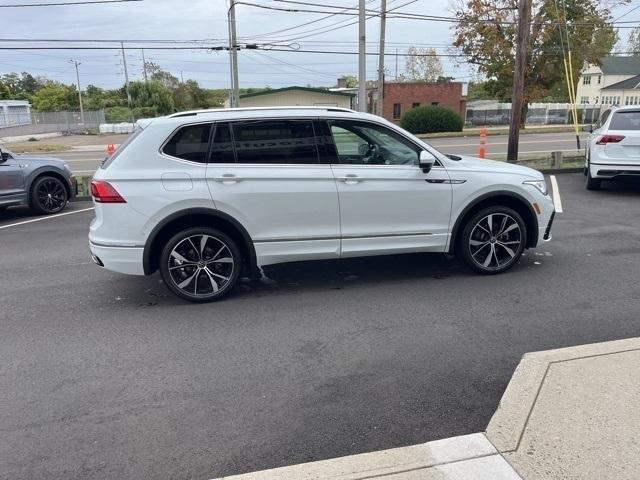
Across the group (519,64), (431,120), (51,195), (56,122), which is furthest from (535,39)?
(56,122)

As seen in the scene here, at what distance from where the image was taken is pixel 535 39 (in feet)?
136

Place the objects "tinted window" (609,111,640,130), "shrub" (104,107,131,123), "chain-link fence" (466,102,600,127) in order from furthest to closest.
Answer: "shrub" (104,107,131,123) < "chain-link fence" (466,102,600,127) < "tinted window" (609,111,640,130)

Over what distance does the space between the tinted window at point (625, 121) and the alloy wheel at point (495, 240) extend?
596 centimetres

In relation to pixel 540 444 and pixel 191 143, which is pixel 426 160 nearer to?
pixel 191 143

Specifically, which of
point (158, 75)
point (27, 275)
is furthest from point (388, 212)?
point (158, 75)

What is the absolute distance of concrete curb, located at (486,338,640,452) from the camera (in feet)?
9.99

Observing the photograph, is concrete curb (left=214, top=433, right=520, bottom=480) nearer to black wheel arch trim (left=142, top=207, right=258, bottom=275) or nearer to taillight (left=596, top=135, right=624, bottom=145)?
black wheel arch trim (left=142, top=207, right=258, bottom=275)

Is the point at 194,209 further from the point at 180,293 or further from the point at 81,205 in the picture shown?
the point at 81,205

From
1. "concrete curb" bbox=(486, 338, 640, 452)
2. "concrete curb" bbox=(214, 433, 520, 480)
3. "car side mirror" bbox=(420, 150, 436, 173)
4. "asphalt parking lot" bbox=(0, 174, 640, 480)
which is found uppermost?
"car side mirror" bbox=(420, 150, 436, 173)

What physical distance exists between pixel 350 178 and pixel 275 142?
0.80 metres

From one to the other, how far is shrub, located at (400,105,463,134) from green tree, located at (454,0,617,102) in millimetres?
8004

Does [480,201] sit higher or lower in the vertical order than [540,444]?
higher

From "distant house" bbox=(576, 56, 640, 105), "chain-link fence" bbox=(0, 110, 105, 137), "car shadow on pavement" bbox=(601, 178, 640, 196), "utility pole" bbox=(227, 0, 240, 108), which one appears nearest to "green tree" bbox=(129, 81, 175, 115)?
"chain-link fence" bbox=(0, 110, 105, 137)

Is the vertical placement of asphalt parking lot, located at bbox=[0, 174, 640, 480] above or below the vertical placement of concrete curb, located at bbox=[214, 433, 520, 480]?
below
